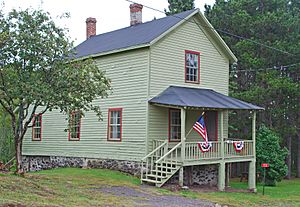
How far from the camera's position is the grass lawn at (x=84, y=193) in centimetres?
1188


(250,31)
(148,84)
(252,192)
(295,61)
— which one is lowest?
(252,192)

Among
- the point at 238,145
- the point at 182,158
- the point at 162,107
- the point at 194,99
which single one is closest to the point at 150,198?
the point at 182,158

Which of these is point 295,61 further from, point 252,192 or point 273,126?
point 252,192

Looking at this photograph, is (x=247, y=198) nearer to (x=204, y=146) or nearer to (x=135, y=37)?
(x=204, y=146)

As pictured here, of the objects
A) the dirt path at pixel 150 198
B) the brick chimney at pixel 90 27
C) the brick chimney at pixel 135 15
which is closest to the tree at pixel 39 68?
the dirt path at pixel 150 198

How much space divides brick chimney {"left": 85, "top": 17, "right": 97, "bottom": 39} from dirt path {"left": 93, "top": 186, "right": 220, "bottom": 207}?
13977 millimetres

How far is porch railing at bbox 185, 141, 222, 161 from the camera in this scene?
18.1m

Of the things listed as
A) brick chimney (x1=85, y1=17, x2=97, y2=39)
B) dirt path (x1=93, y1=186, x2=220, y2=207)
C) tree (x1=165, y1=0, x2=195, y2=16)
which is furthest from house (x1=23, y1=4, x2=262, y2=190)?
tree (x1=165, y1=0, x2=195, y2=16)

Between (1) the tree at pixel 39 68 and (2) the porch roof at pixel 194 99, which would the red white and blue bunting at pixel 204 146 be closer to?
(2) the porch roof at pixel 194 99

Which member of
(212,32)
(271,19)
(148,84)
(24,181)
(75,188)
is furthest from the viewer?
(271,19)

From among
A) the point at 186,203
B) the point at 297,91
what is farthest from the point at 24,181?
the point at 297,91

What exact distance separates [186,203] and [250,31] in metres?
18.7

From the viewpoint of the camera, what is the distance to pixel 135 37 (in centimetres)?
2134

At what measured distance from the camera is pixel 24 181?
A: 14.0 metres
